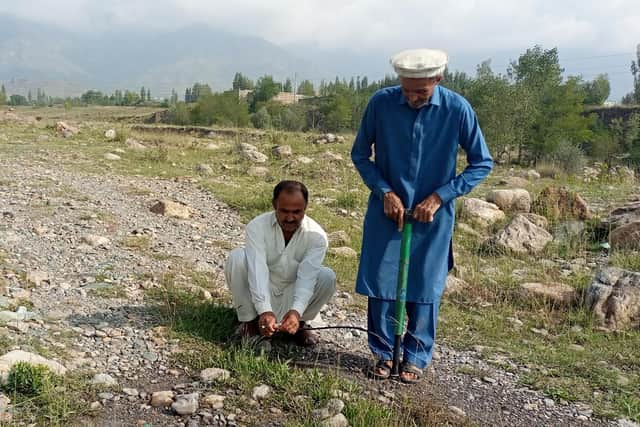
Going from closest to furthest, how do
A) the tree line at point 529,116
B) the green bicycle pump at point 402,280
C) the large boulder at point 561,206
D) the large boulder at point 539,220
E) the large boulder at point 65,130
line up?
1. the green bicycle pump at point 402,280
2. the large boulder at point 539,220
3. the large boulder at point 561,206
4. the large boulder at point 65,130
5. the tree line at point 529,116

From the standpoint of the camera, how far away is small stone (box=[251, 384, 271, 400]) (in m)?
2.92

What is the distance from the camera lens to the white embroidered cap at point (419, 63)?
2771 millimetres

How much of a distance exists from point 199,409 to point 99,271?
2.26 metres

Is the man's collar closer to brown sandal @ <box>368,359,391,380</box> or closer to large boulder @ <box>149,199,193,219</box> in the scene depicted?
brown sandal @ <box>368,359,391,380</box>

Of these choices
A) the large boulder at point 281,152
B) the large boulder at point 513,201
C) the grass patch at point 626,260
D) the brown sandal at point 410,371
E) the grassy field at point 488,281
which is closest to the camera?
the brown sandal at point 410,371

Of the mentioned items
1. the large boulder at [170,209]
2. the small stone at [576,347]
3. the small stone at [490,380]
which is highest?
the large boulder at [170,209]

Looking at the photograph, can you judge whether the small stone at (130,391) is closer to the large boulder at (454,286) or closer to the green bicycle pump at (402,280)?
the green bicycle pump at (402,280)

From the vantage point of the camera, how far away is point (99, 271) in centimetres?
462

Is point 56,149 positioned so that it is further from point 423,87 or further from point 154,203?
point 423,87

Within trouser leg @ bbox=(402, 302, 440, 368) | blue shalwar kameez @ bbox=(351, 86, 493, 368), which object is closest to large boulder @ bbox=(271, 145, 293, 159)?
blue shalwar kameez @ bbox=(351, 86, 493, 368)

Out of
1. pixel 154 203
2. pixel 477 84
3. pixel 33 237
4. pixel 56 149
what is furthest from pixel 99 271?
pixel 477 84

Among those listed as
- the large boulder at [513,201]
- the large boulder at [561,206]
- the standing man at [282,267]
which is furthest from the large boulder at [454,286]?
the large boulder at [513,201]

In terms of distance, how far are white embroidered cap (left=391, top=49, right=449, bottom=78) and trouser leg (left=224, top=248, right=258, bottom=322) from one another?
4.93 ft

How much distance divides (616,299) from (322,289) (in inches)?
99.6
